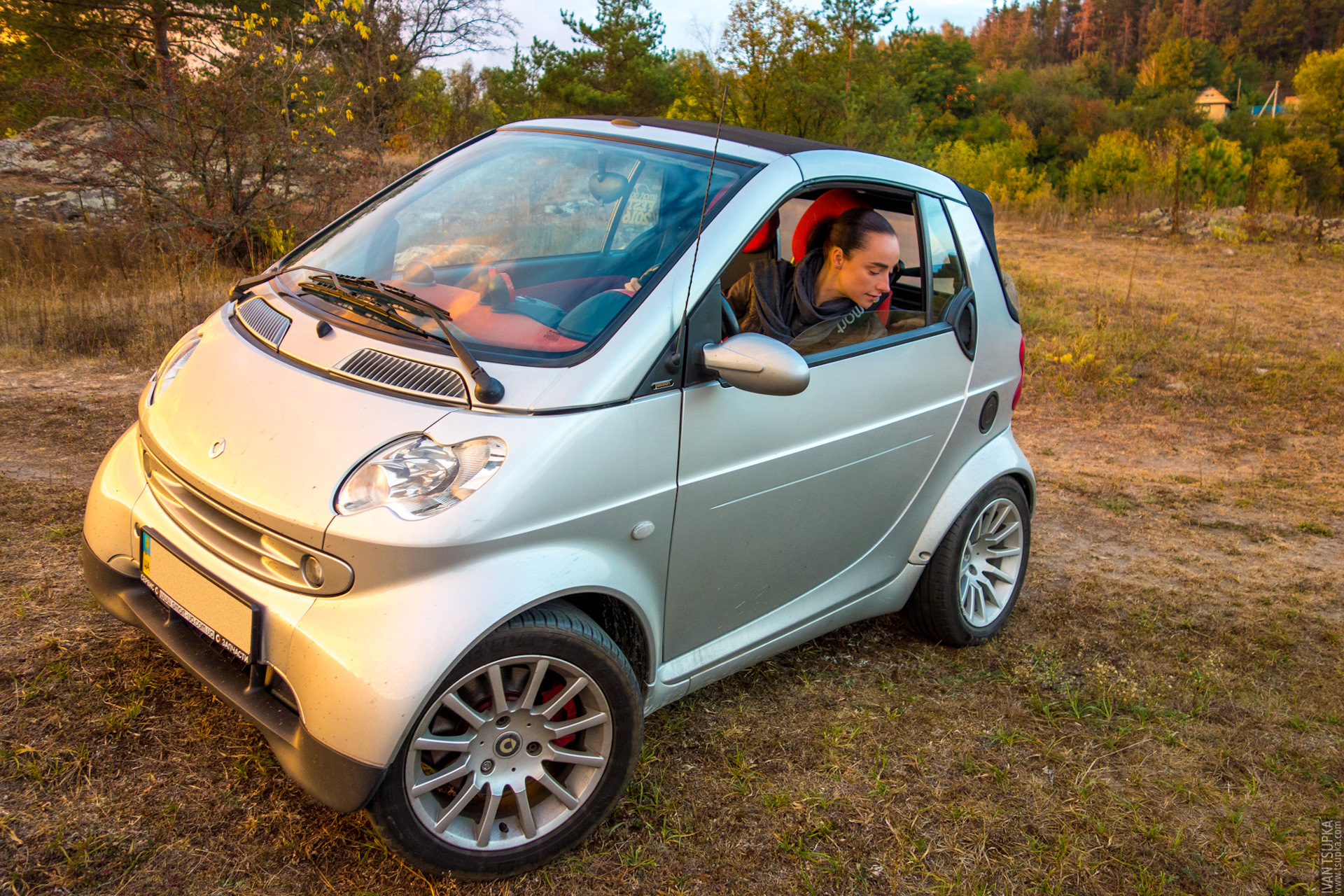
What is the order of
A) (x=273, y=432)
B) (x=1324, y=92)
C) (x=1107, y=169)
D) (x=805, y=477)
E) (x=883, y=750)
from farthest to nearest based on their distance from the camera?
(x=1324, y=92), (x=1107, y=169), (x=883, y=750), (x=805, y=477), (x=273, y=432)

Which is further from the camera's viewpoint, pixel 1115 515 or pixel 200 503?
pixel 1115 515

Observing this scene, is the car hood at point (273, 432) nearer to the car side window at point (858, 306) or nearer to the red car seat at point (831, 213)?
the car side window at point (858, 306)

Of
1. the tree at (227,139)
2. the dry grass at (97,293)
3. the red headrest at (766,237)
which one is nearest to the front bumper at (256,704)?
the red headrest at (766,237)

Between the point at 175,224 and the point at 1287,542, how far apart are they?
31.4 ft

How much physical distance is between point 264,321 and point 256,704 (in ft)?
3.51

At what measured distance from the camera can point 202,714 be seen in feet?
8.46

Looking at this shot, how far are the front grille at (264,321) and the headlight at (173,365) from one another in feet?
0.48

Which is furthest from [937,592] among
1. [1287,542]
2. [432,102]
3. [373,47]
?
[432,102]

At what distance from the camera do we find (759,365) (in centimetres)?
221

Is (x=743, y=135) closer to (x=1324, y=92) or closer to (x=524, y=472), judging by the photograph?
(x=524, y=472)

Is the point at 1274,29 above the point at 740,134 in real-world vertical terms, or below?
above

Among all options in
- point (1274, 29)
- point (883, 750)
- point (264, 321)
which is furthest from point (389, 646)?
point (1274, 29)

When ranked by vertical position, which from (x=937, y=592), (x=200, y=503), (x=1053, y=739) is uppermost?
(x=200, y=503)

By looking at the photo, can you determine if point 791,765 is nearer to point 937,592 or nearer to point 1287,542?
point 937,592
